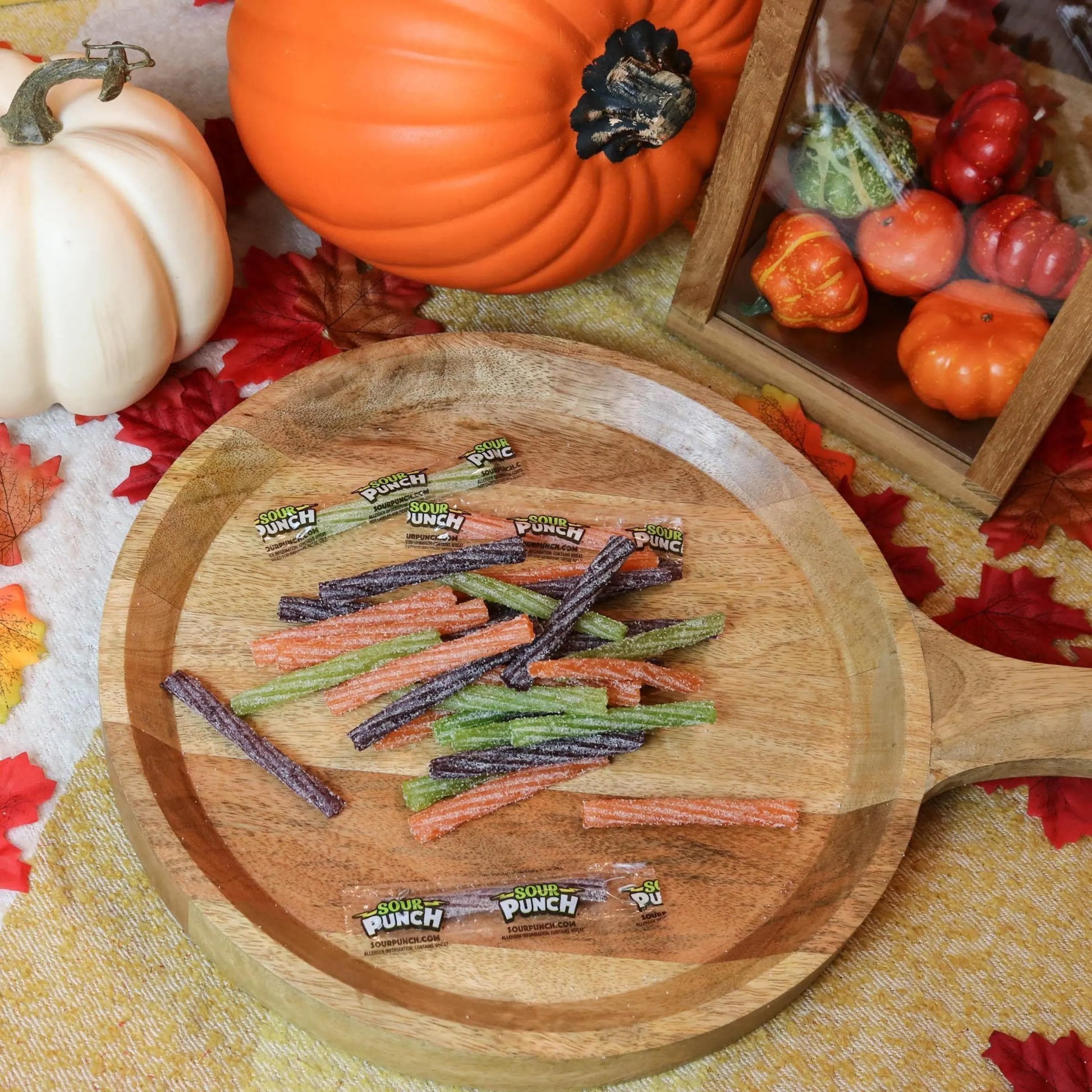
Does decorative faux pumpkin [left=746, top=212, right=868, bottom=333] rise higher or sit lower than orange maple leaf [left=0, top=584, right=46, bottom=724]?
higher

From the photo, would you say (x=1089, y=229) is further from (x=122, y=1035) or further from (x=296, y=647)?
(x=122, y=1035)

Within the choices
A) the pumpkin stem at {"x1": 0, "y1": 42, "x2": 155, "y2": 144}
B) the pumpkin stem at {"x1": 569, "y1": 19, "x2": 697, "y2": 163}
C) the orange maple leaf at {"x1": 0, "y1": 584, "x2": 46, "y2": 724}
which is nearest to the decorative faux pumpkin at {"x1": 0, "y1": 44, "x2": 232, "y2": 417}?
the pumpkin stem at {"x1": 0, "y1": 42, "x2": 155, "y2": 144}

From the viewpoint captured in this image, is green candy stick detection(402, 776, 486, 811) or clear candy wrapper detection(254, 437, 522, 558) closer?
green candy stick detection(402, 776, 486, 811)

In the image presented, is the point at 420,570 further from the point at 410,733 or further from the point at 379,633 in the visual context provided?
the point at 410,733

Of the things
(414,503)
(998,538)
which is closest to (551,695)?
(414,503)

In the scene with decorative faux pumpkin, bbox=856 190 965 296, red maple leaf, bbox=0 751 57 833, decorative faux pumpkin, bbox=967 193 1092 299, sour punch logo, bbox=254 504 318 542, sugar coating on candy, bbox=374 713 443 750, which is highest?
decorative faux pumpkin, bbox=967 193 1092 299

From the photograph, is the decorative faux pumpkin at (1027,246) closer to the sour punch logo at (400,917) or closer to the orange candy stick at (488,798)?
the orange candy stick at (488,798)

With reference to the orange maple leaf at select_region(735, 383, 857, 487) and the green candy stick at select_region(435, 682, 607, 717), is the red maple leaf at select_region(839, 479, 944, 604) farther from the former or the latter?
the green candy stick at select_region(435, 682, 607, 717)
